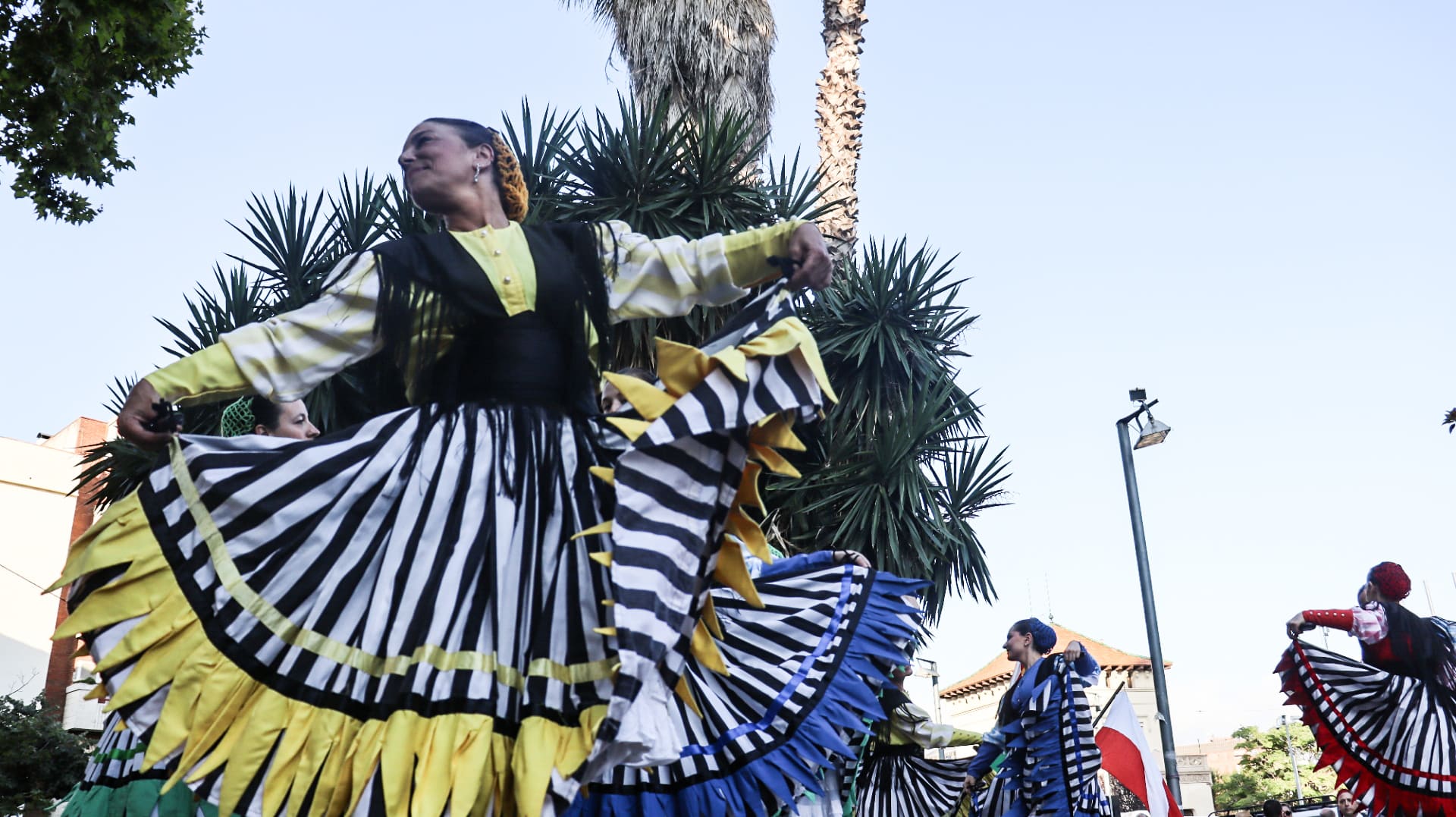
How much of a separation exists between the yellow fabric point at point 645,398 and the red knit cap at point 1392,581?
4.56 m

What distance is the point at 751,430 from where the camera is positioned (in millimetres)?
2074

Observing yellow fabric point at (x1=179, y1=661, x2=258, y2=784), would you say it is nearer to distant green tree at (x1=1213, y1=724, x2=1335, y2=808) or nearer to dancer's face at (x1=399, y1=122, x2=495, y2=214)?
dancer's face at (x1=399, y1=122, x2=495, y2=214)

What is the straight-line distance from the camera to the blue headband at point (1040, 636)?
616 cm

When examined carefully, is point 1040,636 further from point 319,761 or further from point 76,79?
point 76,79

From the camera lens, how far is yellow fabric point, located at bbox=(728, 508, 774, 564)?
211 cm

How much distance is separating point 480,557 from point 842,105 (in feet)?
39.7

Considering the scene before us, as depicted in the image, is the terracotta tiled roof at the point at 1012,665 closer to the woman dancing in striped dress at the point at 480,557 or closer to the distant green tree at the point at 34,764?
the distant green tree at the point at 34,764

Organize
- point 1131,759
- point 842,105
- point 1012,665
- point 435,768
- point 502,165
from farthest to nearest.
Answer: point 1012,665, point 842,105, point 1131,759, point 502,165, point 435,768

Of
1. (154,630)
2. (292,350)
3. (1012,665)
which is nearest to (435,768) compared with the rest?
(154,630)

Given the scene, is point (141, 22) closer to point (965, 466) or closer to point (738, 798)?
point (738, 798)

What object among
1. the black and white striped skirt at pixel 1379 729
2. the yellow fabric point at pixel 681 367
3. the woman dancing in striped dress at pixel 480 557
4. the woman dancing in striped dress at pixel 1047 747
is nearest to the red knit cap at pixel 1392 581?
the black and white striped skirt at pixel 1379 729

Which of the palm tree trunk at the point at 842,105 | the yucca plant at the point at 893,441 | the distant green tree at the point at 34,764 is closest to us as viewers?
the yucca plant at the point at 893,441

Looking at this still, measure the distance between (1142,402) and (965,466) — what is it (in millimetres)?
3039

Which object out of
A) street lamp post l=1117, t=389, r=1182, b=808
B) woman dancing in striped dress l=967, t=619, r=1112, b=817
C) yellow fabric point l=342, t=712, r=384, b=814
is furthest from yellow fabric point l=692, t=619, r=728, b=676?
street lamp post l=1117, t=389, r=1182, b=808
